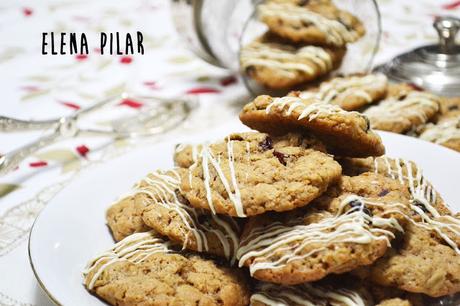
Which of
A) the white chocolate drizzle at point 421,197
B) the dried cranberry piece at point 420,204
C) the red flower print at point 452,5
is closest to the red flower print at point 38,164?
the white chocolate drizzle at point 421,197

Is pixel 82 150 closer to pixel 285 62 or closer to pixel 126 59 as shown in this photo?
pixel 285 62

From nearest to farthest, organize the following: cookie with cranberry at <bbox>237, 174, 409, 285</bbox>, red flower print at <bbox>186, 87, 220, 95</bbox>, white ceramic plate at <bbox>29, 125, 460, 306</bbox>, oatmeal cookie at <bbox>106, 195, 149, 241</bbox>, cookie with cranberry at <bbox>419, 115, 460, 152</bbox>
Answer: cookie with cranberry at <bbox>237, 174, 409, 285</bbox> → white ceramic plate at <bbox>29, 125, 460, 306</bbox> → oatmeal cookie at <bbox>106, 195, 149, 241</bbox> → cookie with cranberry at <bbox>419, 115, 460, 152</bbox> → red flower print at <bbox>186, 87, 220, 95</bbox>

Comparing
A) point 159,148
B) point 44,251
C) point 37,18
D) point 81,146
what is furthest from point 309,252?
point 37,18

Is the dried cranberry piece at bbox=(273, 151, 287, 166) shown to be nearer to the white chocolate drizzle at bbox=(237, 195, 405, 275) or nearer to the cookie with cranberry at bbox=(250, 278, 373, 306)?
the white chocolate drizzle at bbox=(237, 195, 405, 275)

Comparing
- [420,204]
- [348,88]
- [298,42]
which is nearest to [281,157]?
[420,204]

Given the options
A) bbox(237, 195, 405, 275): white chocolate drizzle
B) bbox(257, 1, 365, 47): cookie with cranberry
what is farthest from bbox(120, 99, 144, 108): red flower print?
bbox(237, 195, 405, 275): white chocolate drizzle

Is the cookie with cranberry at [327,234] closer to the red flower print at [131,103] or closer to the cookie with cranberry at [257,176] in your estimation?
the cookie with cranberry at [257,176]

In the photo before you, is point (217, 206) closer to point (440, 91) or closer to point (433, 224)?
point (433, 224)
